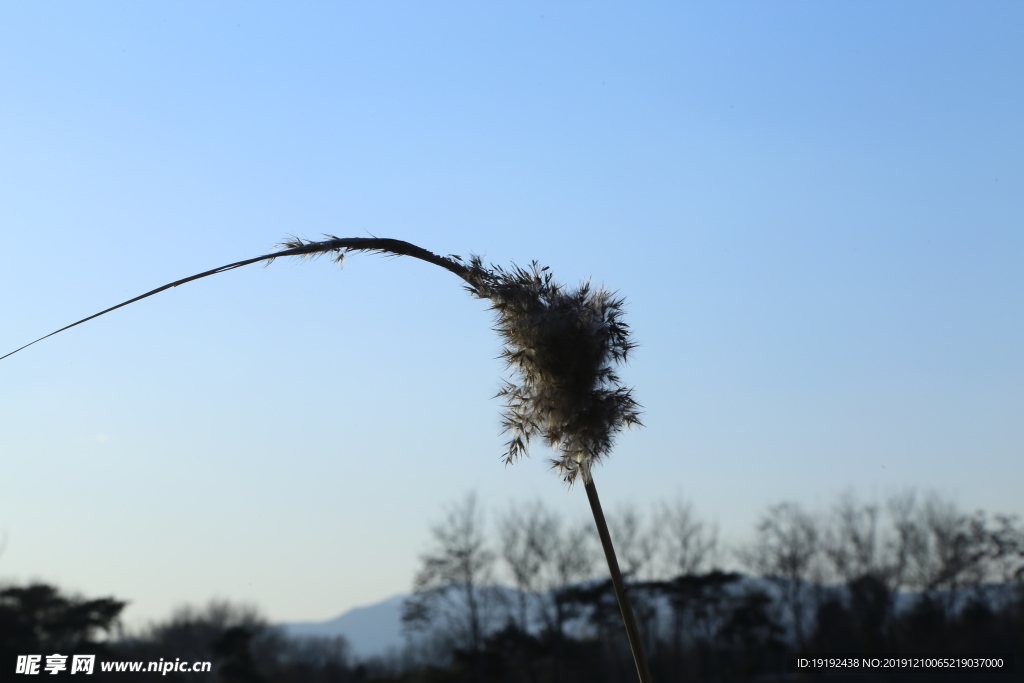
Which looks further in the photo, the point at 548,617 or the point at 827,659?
the point at 548,617

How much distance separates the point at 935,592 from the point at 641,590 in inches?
Answer: 342

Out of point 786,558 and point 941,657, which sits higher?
point 786,558

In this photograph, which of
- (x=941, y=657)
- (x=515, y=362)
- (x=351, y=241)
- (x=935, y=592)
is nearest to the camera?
(x=351, y=241)

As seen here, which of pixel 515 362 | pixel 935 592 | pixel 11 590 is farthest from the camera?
pixel 935 592

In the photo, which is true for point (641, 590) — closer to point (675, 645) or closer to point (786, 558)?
point (675, 645)

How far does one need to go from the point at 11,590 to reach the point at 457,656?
44.3 feet

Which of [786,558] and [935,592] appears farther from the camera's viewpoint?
[786,558]

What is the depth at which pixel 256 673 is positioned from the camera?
23.7m

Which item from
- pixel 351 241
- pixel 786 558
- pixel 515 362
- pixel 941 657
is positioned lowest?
pixel 941 657

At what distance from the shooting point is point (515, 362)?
3.16 meters

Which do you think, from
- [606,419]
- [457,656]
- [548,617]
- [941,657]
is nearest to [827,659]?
[941,657]

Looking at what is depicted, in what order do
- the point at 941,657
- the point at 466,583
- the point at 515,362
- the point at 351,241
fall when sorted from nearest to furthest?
the point at 351,241 < the point at 515,362 < the point at 941,657 < the point at 466,583

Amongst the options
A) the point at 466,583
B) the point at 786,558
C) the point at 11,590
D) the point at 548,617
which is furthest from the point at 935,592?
the point at 11,590

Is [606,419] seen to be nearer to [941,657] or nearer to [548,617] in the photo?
[941,657]
